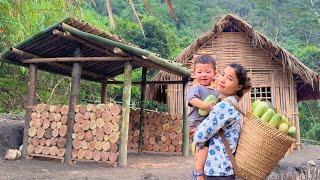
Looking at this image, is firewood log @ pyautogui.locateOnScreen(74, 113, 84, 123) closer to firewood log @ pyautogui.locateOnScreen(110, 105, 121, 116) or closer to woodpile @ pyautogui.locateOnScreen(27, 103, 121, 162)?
woodpile @ pyautogui.locateOnScreen(27, 103, 121, 162)

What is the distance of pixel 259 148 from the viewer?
7.04 feet

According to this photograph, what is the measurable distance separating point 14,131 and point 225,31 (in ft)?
23.1

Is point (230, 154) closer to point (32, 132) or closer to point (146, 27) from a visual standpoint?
point (32, 132)

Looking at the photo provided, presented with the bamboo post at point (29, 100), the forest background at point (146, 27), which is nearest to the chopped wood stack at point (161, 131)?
the forest background at point (146, 27)

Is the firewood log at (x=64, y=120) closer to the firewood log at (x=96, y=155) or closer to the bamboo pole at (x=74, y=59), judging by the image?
the firewood log at (x=96, y=155)

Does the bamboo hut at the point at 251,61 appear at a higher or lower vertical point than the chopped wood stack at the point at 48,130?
higher

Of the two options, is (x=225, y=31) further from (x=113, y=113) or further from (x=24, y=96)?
(x=24, y=96)

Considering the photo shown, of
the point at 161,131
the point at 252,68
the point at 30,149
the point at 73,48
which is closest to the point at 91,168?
the point at 30,149

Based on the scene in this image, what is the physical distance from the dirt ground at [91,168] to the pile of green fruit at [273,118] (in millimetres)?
3095

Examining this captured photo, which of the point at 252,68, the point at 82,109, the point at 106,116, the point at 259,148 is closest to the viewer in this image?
the point at 259,148

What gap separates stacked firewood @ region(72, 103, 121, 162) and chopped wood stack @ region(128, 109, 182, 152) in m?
2.75

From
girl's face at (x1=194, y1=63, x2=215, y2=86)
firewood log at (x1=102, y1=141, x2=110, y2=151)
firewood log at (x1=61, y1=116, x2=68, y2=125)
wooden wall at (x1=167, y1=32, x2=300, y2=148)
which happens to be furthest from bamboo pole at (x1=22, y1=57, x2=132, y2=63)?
wooden wall at (x1=167, y1=32, x2=300, y2=148)

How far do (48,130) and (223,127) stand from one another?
17.8 ft

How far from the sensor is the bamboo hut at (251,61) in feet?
34.5
